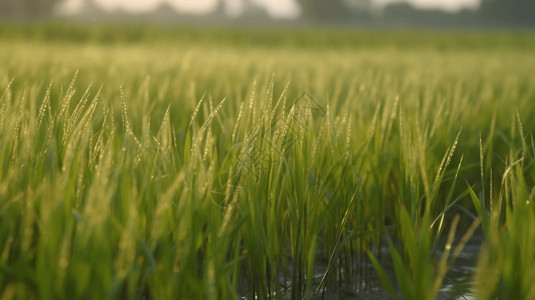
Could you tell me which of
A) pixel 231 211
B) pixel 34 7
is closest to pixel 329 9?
pixel 34 7

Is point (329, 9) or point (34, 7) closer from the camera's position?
point (34, 7)

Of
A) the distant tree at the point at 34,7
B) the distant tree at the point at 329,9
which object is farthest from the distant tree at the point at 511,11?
the distant tree at the point at 34,7

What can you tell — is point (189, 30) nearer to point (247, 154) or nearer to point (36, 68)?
point (36, 68)

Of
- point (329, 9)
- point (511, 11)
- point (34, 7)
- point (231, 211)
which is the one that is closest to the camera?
point (231, 211)

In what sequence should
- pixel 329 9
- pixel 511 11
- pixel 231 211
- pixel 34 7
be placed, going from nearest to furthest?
1. pixel 231 211
2. pixel 34 7
3. pixel 511 11
4. pixel 329 9

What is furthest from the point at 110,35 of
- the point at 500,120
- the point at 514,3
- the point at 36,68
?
the point at 514,3

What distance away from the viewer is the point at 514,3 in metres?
45.6

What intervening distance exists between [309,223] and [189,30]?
16.3 meters

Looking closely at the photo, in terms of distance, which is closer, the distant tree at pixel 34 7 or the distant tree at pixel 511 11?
the distant tree at pixel 34 7

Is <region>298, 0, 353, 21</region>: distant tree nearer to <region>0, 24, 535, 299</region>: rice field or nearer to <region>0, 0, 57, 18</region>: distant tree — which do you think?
<region>0, 0, 57, 18</region>: distant tree

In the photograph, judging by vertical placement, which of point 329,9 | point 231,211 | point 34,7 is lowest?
point 231,211

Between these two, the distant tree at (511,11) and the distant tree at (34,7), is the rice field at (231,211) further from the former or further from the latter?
the distant tree at (511,11)

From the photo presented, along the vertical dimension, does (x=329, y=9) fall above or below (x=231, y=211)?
above

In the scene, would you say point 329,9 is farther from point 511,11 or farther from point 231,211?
point 231,211
